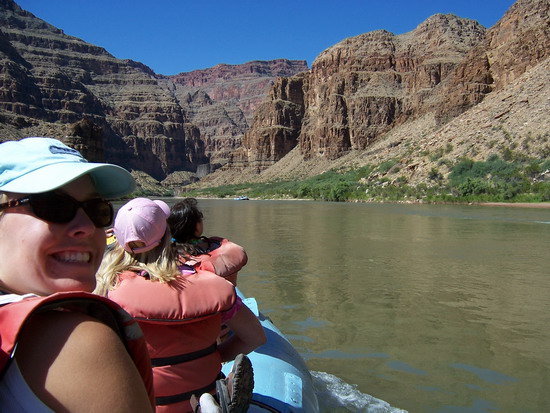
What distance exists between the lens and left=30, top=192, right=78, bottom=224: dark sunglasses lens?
1.35m

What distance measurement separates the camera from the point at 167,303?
7.59 feet

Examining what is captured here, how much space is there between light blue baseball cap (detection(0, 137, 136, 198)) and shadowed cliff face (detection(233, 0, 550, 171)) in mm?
85448

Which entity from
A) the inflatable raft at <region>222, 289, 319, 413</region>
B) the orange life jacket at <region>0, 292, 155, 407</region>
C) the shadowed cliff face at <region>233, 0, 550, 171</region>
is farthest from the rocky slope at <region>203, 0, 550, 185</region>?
the orange life jacket at <region>0, 292, 155, 407</region>

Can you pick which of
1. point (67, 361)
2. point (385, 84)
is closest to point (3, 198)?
point (67, 361)

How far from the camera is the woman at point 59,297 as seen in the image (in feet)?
3.48

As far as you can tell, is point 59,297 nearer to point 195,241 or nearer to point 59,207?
point 59,207

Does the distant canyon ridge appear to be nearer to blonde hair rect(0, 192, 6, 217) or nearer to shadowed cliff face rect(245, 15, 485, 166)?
shadowed cliff face rect(245, 15, 485, 166)

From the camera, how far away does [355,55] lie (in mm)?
135625

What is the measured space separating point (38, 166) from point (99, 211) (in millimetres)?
225

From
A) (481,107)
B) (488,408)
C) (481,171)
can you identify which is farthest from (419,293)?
(481,107)

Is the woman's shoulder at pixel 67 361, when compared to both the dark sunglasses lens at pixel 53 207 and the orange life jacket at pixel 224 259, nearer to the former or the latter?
the dark sunglasses lens at pixel 53 207

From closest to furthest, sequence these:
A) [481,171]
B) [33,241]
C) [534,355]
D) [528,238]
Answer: [33,241] → [534,355] → [528,238] → [481,171]

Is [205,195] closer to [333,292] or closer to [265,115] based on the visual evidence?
[265,115]

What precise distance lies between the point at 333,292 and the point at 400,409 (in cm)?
486
